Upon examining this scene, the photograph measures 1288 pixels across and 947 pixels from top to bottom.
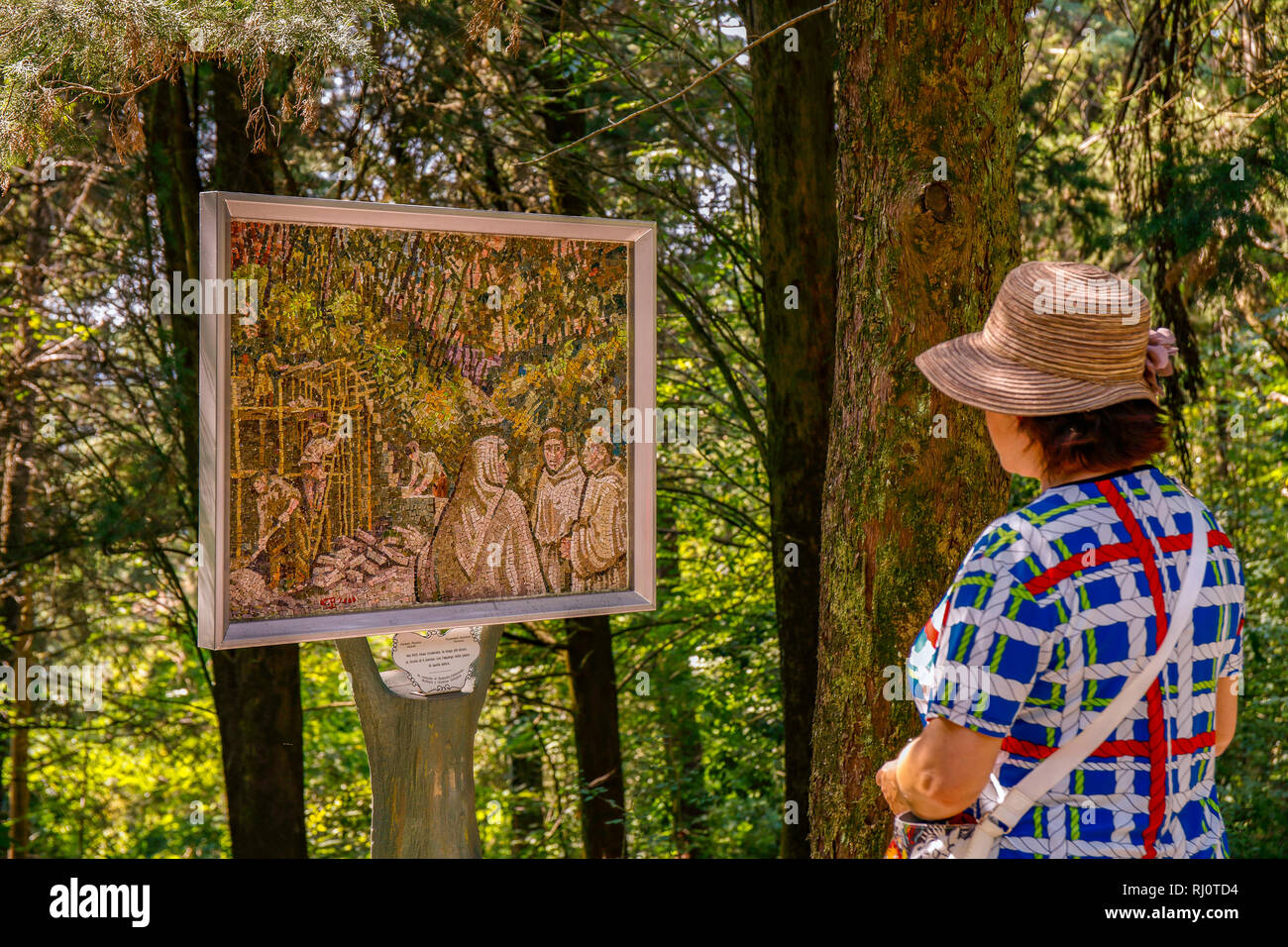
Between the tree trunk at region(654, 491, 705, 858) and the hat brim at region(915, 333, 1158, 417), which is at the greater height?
the hat brim at region(915, 333, 1158, 417)

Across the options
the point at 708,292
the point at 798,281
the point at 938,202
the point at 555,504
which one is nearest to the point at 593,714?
the point at 708,292

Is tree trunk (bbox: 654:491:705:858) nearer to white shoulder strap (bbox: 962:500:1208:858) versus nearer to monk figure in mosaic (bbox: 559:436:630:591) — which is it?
monk figure in mosaic (bbox: 559:436:630:591)

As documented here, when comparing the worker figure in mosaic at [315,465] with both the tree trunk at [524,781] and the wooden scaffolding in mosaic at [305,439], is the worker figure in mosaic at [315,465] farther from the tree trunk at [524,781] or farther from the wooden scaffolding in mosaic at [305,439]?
the tree trunk at [524,781]

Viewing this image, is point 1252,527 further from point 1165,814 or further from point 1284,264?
point 1165,814

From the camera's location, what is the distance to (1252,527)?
9.01 metres

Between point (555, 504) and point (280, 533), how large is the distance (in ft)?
2.56

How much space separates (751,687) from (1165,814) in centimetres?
652

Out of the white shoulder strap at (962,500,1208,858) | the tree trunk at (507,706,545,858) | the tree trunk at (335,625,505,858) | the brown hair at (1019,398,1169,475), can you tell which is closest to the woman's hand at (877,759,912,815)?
the white shoulder strap at (962,500,1208,858)

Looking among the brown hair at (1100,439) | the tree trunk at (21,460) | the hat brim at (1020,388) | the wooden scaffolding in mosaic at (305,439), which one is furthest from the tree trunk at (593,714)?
the brown hair at (1100,439)

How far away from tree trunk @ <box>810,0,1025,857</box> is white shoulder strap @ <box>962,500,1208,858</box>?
1.61 m

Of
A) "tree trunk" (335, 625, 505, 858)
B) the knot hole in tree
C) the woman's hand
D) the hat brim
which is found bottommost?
"tree trunk" (335, 625, 505, 858)

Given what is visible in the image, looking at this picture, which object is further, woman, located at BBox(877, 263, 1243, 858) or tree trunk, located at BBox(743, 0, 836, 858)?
tree trunk, located at BBox(743, 0, 836, 858)

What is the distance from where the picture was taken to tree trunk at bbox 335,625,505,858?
119 inches
